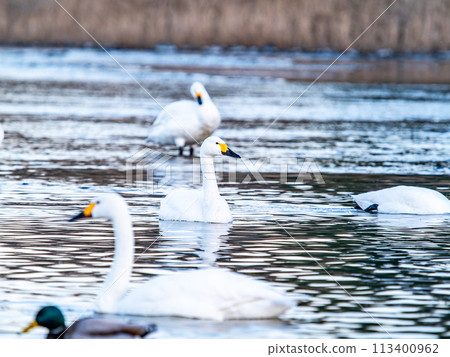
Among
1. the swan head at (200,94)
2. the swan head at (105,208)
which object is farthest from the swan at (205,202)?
the swan head at (200,94)

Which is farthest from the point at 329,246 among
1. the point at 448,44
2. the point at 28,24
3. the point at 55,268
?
the point at 28,24

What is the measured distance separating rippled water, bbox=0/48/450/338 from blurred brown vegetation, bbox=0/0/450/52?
1629 cm

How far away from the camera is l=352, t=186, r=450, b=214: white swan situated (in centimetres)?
1225

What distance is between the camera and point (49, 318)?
277 inches

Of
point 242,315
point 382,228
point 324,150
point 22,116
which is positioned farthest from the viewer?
point 22,116

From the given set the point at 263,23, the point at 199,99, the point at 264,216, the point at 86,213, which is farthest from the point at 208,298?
the point at 263,23

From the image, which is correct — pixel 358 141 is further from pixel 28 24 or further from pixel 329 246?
pixel 28 24

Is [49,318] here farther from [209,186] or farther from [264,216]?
[264,216]

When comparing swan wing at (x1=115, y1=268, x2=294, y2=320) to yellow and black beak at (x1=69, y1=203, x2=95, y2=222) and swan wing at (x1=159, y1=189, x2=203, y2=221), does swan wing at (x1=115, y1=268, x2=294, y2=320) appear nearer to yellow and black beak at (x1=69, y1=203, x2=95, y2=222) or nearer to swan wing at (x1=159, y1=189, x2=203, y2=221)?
yellow and black beak at (x1=69, y1=203, x2=95, y2=222)

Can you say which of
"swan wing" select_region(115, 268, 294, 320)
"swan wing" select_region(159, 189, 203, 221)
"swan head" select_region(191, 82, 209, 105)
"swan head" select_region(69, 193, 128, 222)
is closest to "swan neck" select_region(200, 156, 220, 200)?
"swan wing" select_region(159, 189, 203, 221)

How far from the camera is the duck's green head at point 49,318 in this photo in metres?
7.04

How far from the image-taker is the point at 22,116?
77.6 ft

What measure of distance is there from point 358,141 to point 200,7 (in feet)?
94.6

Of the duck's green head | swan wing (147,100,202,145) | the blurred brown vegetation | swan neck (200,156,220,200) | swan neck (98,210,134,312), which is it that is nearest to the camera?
the duck's green head
